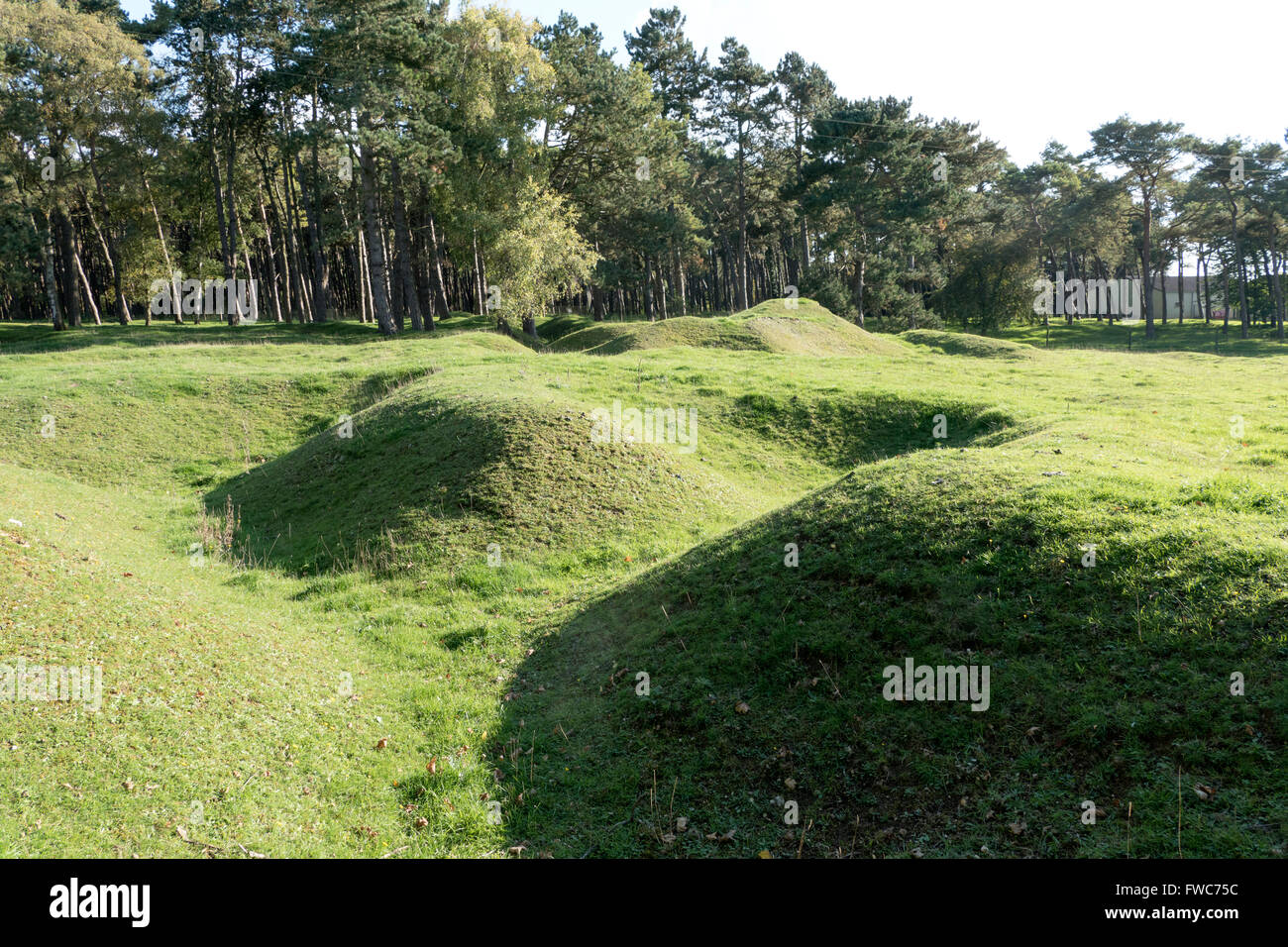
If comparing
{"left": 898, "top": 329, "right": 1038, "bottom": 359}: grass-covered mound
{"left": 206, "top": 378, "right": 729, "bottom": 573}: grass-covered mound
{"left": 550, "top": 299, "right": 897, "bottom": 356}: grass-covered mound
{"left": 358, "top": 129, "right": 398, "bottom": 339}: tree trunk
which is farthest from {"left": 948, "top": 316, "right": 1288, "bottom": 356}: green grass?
{"left": 206, "top": 378, "right": 729, "bottom": 573}: grass-covered mound

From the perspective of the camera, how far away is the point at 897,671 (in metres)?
8.16

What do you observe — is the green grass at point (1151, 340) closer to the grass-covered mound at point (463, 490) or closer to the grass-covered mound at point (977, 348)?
the grass-covered mound at point (977, 348)

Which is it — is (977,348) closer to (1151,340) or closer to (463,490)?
(1151,340)

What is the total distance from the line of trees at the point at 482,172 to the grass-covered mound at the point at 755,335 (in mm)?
8494

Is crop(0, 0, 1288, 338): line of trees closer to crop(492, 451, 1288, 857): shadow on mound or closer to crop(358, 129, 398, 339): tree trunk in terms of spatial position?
crop(358, 129, 398, 339): tree trunk

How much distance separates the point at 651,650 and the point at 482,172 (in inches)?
1692

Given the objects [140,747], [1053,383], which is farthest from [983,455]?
[1053,383]

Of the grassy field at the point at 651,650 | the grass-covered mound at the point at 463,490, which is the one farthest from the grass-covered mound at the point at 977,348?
the grass-covered mound at the point at 463,490

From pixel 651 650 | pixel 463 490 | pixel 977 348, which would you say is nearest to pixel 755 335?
pixel 977 348

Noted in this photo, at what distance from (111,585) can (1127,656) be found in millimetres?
12562

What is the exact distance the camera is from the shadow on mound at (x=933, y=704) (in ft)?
20.9

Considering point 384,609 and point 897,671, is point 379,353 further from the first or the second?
point 897,671

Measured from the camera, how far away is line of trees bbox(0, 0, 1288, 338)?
1731 inches

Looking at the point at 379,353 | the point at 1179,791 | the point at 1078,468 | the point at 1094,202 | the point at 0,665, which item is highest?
the point at 1094,202
